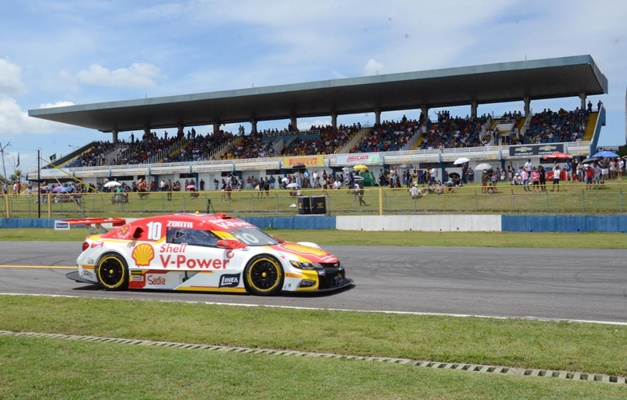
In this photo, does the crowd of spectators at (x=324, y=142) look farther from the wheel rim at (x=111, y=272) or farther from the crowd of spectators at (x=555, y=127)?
the wheel rim at (x=111, y=272)

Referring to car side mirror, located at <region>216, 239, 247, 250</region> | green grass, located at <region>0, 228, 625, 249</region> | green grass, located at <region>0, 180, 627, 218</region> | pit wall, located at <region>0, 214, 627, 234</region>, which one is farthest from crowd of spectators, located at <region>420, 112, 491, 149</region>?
car side mirror, located at <region>216, 239, 247, 250</region>

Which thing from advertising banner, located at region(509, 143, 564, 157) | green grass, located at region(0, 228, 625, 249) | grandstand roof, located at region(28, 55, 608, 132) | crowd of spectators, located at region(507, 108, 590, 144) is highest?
grandstand roof, located at region(28, 55, 608, 132)

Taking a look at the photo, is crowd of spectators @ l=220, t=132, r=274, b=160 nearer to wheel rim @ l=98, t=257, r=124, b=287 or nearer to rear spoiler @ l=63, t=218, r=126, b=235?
rear spoiler @ l=63, t=218, r=126, b=235

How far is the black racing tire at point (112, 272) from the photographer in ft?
40.2

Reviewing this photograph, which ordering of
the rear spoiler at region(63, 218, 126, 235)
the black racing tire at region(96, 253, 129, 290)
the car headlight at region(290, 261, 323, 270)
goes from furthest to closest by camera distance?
the rear spoiler at region(63, 218, 126, 235) < the black racing tire at region(96, 253, 129, 290) < the car headlight at region(290, 261, 323, 270)

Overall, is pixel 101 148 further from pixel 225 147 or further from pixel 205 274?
pixel 205 274

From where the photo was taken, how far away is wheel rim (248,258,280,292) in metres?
11.3

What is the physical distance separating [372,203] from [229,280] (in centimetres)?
1897

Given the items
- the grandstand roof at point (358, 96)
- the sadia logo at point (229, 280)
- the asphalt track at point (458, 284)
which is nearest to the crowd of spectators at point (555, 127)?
the grandstand roof at point (358, 96)

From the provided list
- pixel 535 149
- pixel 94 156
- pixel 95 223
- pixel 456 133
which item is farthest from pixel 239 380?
pixel 94 156

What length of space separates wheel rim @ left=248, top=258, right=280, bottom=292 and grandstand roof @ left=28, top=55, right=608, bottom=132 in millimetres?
37698

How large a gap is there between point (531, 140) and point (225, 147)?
93.7 feet

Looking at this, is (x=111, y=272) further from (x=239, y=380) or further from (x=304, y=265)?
(x=239, y=380)

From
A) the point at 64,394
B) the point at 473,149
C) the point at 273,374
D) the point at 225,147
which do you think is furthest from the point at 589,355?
the point at 225,147
